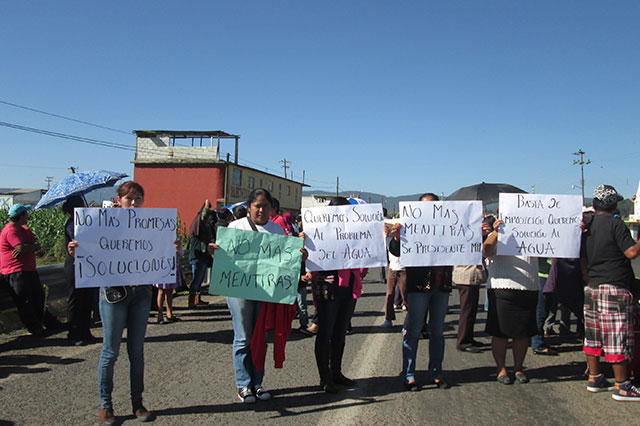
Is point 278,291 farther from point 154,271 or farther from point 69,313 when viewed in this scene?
point 69,313

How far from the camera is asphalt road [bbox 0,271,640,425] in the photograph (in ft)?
12.9

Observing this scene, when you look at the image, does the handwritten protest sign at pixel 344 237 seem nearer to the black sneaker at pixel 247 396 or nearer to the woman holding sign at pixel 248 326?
the woman holding sign at pixel 248 326

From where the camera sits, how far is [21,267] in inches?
258

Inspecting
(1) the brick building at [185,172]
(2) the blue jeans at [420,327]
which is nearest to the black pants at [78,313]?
(2) the blue jeans at [420,327]

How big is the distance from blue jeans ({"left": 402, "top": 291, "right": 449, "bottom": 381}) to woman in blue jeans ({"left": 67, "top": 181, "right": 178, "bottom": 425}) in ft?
8.22

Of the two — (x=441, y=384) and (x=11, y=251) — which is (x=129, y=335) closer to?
(x=441, y=384)

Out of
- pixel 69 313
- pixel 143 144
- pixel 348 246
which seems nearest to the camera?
pixel 348 246

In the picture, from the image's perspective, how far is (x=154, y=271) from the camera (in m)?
4.04

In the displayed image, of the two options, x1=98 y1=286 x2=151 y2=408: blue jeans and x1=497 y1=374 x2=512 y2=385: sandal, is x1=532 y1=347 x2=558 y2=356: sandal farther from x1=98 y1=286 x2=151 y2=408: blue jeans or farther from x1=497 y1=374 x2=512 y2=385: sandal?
x1=98 y1=286 x2=151 y2=408: blue jeans

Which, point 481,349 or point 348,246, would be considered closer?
point 348,246

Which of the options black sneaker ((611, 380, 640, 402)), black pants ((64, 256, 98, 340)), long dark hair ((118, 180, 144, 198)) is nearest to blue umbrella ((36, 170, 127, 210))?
black pants ((64, 256, 98, 340))

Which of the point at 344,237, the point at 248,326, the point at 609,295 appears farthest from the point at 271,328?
the point at 609,295

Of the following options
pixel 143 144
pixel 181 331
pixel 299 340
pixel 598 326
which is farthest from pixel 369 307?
pixel 143 144

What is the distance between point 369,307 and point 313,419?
5.66m
